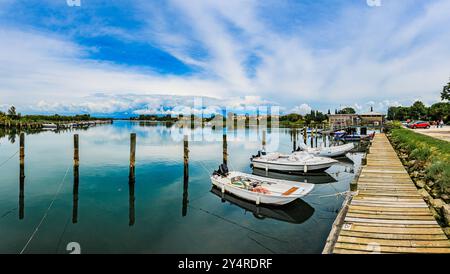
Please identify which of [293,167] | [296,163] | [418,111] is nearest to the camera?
[296,163]

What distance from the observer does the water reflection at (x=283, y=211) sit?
12.3m

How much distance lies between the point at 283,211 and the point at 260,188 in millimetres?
1717

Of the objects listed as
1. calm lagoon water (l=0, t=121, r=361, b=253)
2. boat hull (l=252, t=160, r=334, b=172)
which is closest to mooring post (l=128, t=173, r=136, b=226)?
calm lagoon water (l=0, t=121, r=361, b=253)

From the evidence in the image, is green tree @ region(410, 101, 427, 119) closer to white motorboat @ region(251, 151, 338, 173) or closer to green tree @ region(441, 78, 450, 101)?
green tree @ region(441, 78, 450, 101)

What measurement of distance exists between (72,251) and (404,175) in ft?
56.4

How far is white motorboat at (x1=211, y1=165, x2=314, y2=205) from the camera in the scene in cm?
1284

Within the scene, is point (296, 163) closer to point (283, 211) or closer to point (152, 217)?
point (283, 211)

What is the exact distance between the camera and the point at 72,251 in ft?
32.0

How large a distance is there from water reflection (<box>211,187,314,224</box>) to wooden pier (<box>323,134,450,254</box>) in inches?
112

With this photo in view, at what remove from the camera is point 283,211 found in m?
13.0

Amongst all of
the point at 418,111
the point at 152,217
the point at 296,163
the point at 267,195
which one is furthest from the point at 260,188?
the point at 418,111
